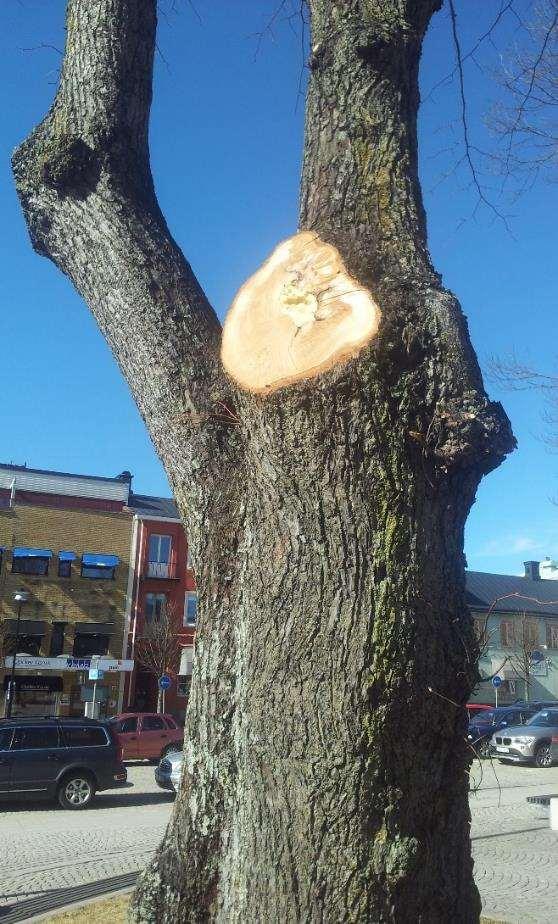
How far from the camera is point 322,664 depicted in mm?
2334

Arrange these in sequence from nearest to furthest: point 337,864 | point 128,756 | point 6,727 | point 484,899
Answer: point 337,864 → point 484,899 → point 6,727 → point 128,756

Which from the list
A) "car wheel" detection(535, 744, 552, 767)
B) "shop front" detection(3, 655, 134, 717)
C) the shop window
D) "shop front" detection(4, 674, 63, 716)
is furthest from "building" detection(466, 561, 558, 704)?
the shop window

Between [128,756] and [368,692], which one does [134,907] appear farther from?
[128,756]

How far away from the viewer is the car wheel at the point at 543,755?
21.5 metres

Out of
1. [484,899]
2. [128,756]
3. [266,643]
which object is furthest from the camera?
[128,756]

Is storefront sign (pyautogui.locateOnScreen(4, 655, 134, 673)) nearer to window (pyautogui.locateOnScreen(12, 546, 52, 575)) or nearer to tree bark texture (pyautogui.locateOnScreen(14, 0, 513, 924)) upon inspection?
window (pyautogui.locateOnScreen(12, 546, 52, 575))

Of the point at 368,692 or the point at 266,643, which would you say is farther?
the point at 266,643

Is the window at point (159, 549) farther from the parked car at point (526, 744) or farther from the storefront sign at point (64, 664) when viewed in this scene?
the parked car at point (526, 744)

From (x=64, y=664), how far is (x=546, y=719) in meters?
18.8

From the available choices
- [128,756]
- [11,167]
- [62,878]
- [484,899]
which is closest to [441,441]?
[11,167]

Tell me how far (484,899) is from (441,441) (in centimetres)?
610

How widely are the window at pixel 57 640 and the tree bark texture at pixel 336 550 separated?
31.5m

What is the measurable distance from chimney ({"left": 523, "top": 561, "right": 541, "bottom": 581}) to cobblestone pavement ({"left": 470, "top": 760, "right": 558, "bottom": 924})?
147ft

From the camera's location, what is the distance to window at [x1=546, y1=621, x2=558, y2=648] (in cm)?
5034
